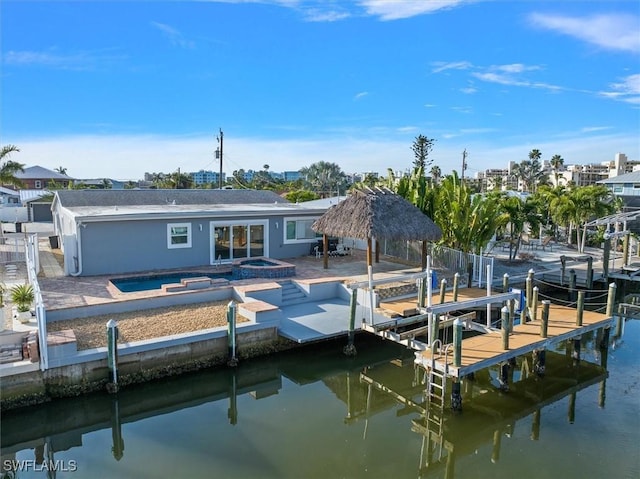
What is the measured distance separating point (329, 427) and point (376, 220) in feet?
24.1

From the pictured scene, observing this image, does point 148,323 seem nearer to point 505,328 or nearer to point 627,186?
point 505,328

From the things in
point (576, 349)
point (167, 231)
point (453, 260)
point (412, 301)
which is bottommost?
point (576, 349)

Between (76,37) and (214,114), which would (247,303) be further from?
(214,114)

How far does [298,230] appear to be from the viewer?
2000 centimetres

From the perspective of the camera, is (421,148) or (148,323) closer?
(148,323)

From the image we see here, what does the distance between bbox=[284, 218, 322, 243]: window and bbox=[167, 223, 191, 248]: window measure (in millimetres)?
4137

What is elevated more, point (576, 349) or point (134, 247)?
point (134, 247)

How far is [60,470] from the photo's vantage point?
8.03 metres

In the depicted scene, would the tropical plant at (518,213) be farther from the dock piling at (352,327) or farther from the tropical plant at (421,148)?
the tropical plant at (421,148)

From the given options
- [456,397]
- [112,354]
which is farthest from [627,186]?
[112,354]

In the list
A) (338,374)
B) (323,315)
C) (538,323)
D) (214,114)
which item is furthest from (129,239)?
(214,114)

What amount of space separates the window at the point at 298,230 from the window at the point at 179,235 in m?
4.14

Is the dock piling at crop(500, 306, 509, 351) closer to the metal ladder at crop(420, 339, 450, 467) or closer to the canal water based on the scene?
the canal water

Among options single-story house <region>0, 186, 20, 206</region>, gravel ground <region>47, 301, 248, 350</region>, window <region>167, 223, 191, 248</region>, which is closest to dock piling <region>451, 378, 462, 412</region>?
gravel ground <region>47, 301, 248, 350</region>
